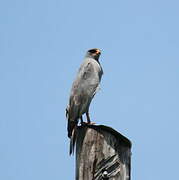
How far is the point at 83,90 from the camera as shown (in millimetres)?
9492

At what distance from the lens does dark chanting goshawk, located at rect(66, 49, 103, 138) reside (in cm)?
890

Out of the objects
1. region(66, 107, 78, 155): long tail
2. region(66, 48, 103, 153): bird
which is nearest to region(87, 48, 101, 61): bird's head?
region(66, 48, 103, 153): bird

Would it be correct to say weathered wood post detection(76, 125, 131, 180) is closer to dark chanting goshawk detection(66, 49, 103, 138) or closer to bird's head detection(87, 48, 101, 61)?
dark chanting goshawk detection(66, 49, 103, 138)

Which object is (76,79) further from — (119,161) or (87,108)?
(119,161)

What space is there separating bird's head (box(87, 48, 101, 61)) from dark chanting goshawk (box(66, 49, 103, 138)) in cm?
58

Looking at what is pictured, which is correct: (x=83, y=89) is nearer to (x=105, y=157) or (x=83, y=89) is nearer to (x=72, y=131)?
(x=72, y=131)

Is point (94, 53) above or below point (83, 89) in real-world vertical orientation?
above

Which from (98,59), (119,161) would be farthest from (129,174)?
(98,59)

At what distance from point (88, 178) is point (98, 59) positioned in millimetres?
6351

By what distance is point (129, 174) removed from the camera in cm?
527

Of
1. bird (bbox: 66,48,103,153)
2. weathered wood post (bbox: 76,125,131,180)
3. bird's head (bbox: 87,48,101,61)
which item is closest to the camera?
weathered wood post (bbox: 76,125,131,180)

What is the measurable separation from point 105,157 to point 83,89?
4.37 m

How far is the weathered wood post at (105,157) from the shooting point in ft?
17.0

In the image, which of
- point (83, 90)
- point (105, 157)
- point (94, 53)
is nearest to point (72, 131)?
point (83, 90)
